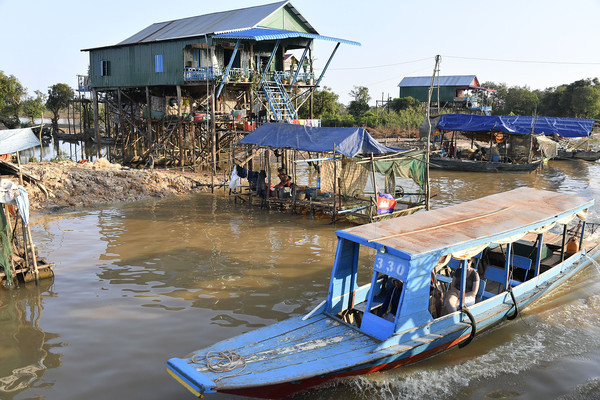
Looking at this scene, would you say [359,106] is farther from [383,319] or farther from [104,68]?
[383,319]

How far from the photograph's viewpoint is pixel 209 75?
22125 millimetres

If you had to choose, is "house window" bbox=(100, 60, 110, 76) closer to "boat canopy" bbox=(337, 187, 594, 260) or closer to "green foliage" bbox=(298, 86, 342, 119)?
"green foliage" bbox=(298, 86, 342, 119)

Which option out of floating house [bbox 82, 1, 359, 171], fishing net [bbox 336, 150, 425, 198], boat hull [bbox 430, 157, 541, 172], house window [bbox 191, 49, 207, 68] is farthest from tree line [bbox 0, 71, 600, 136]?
fishing net [bbox 336, 150, 425, 198]

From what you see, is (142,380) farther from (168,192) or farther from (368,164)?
(168,192)

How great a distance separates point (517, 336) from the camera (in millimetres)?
8000

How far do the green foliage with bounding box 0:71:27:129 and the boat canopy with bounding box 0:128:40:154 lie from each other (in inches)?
1174

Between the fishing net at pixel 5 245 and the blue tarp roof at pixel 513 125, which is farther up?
the blue tarp roof at pixel 513 125

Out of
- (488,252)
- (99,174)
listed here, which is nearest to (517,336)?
(488,252)

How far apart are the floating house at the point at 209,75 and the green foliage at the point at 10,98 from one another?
12241mm

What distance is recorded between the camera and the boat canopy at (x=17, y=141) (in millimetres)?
9695

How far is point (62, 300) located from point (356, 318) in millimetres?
5562

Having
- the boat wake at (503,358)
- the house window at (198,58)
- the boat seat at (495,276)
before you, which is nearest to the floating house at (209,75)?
the house window at (198,58)

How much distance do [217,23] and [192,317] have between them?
20620mm

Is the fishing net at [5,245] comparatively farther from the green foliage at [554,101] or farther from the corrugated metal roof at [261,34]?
the green foliage at [554,101]
